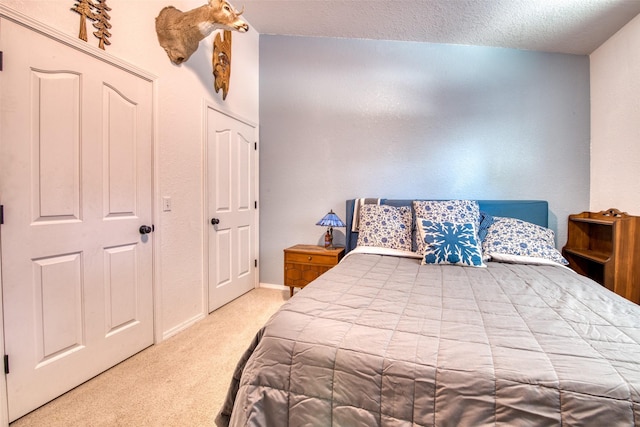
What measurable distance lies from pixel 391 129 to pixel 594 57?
1.93 meters

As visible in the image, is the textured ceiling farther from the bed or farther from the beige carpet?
the beige carpet

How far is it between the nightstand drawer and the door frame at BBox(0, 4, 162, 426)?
3.94 feet

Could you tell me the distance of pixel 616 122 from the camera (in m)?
2.45

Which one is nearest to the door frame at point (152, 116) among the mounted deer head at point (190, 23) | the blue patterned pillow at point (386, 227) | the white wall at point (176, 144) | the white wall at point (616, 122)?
the white wall at point (176, 144)

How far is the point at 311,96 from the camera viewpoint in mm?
3229

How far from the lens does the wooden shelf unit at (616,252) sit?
2.23 m

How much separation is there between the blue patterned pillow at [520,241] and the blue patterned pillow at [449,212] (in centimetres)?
17

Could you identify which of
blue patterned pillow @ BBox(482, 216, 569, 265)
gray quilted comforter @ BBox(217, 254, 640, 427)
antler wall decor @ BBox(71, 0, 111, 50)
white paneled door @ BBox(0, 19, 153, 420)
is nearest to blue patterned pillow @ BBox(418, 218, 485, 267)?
blue patterned pillow @ BBox(482, 216, 569, 265)

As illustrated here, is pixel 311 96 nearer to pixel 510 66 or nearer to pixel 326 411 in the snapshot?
pixel 510 66

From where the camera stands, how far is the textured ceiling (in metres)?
2.26

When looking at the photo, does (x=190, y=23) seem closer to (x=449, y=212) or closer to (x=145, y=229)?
(x=145, y=229)

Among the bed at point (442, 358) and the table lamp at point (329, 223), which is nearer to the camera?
the bed at point (442, 358)

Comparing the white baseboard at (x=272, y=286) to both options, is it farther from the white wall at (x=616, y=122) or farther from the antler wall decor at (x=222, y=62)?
the white wall at (x=616, y=122)

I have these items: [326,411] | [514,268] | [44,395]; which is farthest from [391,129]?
[44,395]
